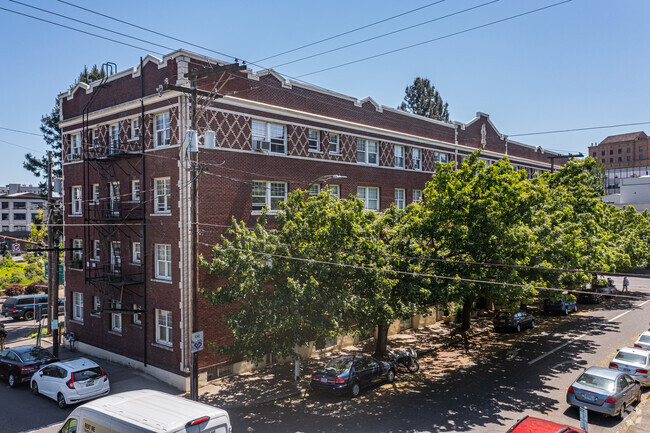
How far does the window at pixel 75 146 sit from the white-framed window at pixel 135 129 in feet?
21.7

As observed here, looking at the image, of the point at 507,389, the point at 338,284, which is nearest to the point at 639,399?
the point at 507,389

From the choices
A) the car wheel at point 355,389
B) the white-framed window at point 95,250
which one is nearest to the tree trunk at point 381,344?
the car wheel at point 355,389

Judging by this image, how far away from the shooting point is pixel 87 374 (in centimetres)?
1925

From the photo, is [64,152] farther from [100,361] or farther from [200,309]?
[200,309]

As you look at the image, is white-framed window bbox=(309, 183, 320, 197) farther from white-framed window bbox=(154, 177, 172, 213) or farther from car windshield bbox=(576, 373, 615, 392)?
car windshield bbox=(576, 373, 615, 392)

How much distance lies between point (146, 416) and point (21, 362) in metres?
16.1

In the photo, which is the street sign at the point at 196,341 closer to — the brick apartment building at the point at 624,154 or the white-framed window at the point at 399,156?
the white-framed window at the point at 399,156

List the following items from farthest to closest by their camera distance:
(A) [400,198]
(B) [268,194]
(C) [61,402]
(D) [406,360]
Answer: (A) [400,198], (B) [268,194], (D) [406,360], (C) [61,402]

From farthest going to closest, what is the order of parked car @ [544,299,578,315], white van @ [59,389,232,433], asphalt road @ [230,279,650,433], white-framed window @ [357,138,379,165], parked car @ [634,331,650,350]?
parked car @ [544,299,578,315] < white-framed window @ [357,138,379,165] < parked car @ [634,331,650,350] < asphalt road @ [230,279,650,433] < white van @ [59,389,232,433]

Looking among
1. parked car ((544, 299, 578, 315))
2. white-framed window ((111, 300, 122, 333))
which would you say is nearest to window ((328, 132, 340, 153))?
white-framed window ((111, 300, 122, 333))

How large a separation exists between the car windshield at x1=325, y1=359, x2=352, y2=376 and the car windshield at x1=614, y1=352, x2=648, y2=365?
496 inches

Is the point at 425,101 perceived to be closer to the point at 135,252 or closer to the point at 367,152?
the point at 367,152

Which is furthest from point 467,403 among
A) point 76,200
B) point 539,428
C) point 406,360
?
point 76,200

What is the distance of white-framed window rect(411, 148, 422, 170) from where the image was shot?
35.5 meters
